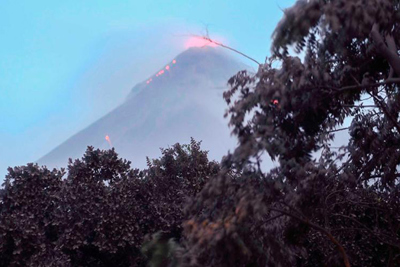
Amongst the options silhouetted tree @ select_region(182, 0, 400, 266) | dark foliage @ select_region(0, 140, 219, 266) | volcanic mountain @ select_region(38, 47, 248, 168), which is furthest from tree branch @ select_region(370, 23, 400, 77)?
volcanic mountain @ select_region(38, 47, 248, 168)

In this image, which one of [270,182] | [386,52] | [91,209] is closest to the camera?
[270,182]

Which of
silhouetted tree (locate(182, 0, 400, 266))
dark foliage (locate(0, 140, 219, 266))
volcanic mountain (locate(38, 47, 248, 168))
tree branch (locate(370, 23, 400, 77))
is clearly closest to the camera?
silhouetted tree (locate(182, 0, 400, 266))

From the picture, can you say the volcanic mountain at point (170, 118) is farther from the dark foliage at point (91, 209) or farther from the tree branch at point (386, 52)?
the tree branch at point (386, 52)

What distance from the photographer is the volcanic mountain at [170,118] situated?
103 metres

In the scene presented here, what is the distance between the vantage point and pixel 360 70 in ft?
24.8

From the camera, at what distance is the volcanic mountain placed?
103m

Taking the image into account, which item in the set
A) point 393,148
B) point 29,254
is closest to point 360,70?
point 393,148

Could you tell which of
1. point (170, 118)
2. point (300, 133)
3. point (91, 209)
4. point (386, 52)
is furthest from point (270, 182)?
point (170, 118)

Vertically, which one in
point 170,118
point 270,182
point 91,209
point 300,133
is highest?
point 170,118

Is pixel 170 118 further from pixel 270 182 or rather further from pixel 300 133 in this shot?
pixel 270 182

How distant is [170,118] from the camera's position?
361 feet

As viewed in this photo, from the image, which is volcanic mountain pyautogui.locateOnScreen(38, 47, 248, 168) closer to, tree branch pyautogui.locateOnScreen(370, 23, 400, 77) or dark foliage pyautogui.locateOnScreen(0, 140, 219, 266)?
dark foliage pyautogui.locateOnScreen(0, 140, 219, 266)

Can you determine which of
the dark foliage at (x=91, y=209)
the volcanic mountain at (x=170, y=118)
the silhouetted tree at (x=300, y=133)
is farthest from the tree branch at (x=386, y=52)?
the volcanic mountain at (x=170, y=118)

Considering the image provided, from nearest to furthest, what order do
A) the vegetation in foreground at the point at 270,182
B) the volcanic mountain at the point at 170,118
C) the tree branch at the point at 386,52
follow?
1. the vegetation in foreground at the point at 270,182
2. the tree branch at the point at 386,52
3. the volcanic mountain at the point at 170,118
